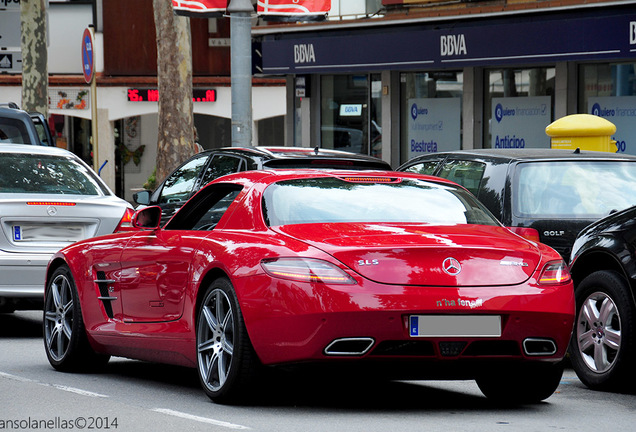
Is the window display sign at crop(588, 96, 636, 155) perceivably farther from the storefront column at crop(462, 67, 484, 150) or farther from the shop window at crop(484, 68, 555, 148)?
the storefront column at crop(462, 67, 484, 150)

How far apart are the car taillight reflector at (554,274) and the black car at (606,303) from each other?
36.5 inches

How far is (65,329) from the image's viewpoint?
30.1 feet

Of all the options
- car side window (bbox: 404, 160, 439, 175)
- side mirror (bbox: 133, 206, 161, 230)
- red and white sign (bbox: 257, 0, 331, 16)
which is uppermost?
red and white sign (bbox: 257, 0, 331, 16)

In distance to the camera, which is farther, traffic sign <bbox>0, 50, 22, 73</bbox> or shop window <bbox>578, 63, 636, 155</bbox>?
traffic sign <bbox>0, 50, 22, 73</bbox>

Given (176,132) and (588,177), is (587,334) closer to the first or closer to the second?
(588,177)

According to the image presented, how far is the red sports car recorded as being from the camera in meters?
6.78

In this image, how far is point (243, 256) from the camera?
23.4 feet

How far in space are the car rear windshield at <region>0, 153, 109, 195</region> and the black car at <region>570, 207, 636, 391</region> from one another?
489 cm

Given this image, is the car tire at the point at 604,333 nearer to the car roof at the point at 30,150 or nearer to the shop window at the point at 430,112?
the car roof at the point at 30,150

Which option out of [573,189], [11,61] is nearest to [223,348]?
[573,189]

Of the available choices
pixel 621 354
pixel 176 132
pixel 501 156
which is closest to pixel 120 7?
pixel 176 132

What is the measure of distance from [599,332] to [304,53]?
17.5 m

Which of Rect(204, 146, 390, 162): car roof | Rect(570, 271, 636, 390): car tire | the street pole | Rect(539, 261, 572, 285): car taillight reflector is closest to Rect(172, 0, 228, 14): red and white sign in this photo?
the street pole

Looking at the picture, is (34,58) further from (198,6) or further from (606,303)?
(606,303)
